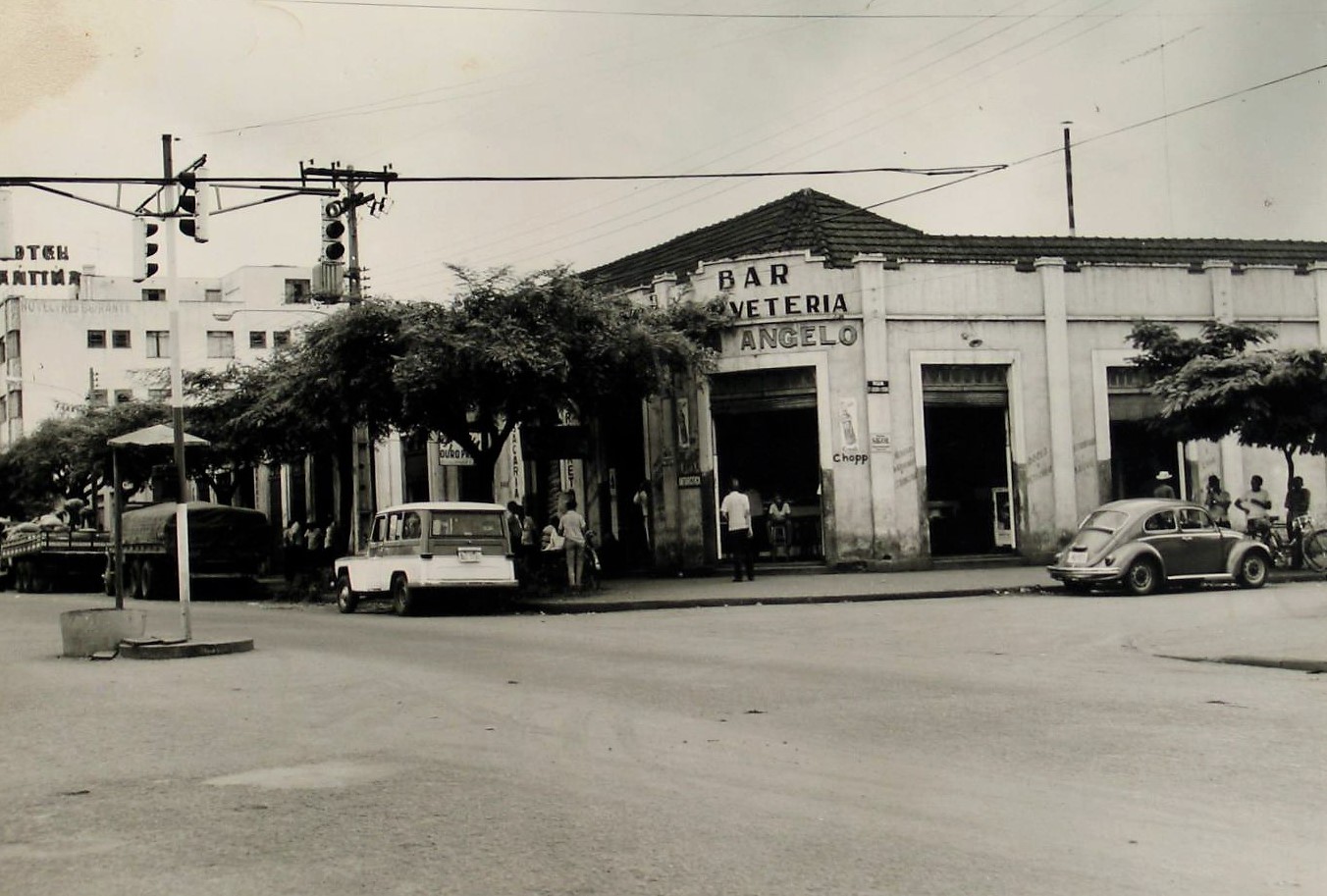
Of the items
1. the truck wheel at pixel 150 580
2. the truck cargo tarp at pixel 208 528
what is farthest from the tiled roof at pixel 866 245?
the truck wheel at pixel 150 580

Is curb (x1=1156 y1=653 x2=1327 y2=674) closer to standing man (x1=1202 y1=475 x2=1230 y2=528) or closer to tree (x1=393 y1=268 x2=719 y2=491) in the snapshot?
tree (x1=393 y1=268 x2=719 y2=491)

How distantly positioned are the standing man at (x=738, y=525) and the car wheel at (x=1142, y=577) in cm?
667

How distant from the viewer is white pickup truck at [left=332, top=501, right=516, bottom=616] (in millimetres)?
21281

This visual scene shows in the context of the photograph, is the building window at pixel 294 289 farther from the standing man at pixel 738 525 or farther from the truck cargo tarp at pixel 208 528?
the standing man at pixel 738 525

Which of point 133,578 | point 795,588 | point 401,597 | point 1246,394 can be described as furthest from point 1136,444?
point 133,578

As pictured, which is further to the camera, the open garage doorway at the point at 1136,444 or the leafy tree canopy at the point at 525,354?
the open garage doorway at the point at 1136,444

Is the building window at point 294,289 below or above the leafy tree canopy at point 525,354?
above

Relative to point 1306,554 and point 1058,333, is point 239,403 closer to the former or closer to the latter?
point 1058,333

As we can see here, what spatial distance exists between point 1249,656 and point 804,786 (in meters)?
7.35

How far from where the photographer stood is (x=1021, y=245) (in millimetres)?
32000

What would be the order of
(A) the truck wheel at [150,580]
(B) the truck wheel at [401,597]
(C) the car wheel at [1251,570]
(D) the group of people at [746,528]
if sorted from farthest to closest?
(A) the truck wheel at [150,580], (D) the group of people at [746,528], (B) the truck wheel at [401,597], (C) the car wheel at [1251,570]

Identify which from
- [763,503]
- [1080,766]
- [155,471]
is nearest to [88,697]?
[155,471]

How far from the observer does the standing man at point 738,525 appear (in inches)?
951

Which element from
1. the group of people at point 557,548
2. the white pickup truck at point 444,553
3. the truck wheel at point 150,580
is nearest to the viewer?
the white pickup truck at point 444,553
